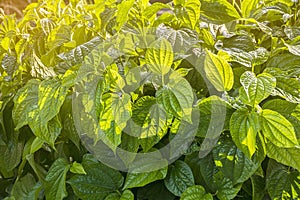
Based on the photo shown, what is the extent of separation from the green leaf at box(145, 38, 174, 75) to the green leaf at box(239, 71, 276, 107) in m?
0.13

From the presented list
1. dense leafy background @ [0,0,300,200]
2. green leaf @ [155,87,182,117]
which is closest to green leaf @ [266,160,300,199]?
dense leafy background @ [0,0,300,200]

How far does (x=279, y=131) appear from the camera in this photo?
2.47 ft

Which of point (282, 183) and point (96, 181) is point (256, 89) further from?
point (96, 181)

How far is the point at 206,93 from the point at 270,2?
350mm

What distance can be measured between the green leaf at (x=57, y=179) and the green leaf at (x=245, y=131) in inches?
14.4

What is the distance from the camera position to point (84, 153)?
3.24 ft

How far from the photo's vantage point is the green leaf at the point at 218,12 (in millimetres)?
931

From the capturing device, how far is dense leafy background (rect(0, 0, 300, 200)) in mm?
790

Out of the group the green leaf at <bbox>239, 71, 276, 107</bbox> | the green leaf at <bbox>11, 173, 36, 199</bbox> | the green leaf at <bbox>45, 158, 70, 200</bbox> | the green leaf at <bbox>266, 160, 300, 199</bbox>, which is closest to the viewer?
the green leaf at <bbox>239, 71, 276, 107</bbox>

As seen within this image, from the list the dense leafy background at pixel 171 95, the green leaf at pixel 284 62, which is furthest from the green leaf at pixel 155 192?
the green leaf at pixel 284 62

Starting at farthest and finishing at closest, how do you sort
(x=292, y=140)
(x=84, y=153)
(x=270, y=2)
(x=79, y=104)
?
1. (x=270, y=2)
2. (x=84, y=153)
3. (x=79, y=104)
4. (x=292, y=140)

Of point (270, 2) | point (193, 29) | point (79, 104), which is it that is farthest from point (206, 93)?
point (270, 2)

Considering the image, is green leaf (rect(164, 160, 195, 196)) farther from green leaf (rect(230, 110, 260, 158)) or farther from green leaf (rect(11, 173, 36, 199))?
green leaf (rect(11, 173, 36, 199))

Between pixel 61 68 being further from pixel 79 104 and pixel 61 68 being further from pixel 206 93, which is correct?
pixel 206 93
